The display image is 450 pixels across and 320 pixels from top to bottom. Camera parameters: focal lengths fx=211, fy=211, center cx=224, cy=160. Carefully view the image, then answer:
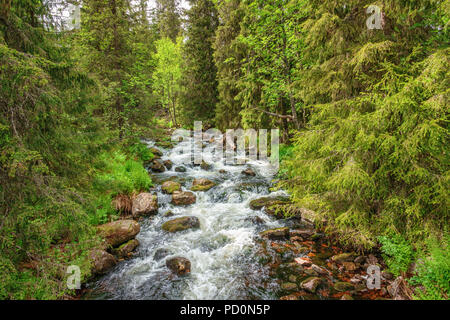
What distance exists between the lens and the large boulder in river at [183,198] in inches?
396

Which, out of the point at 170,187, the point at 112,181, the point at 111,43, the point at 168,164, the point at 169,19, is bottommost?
the point at 170,187

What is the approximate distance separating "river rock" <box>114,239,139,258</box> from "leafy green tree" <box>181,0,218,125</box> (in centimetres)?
1871

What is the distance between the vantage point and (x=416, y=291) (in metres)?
3.95

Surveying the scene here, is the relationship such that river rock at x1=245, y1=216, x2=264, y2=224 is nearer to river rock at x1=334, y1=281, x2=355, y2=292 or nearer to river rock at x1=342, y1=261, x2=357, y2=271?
river rock at x1=342, y1=261, x2=357, y2=271

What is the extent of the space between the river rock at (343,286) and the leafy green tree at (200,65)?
20.9 metres

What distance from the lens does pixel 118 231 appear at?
23.0ft

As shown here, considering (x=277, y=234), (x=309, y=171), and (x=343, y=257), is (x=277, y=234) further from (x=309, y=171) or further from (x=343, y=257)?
(x=309, y=171)

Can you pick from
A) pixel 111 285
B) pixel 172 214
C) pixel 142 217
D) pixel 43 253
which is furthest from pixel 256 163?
pixel 43 253

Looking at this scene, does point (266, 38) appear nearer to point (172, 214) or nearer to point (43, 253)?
point (172, 214)

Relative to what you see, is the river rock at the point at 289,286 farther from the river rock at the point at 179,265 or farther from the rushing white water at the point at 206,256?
the river rock at the point at 179,265

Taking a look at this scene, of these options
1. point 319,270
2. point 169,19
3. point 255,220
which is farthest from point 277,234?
point 169,19

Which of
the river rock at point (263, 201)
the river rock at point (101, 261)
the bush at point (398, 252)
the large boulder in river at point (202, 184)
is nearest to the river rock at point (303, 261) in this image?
the bush at point (398, 252)

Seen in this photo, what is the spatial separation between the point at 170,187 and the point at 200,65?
17.0m
